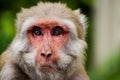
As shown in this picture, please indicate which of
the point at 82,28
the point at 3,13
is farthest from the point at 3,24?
the point at 82,28

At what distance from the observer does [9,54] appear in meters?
12.0

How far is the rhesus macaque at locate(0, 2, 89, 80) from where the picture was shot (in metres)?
11.6

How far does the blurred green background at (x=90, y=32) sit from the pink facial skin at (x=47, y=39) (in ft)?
4.38

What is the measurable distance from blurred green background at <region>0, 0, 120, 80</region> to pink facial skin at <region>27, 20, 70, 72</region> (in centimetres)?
133

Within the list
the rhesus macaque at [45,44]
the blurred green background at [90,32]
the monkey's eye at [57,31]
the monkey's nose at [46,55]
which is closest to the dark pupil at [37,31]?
the rhesus macaque at [45,44]

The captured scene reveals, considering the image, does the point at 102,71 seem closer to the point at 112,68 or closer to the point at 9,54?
the point at 112,68

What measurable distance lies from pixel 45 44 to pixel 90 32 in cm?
694

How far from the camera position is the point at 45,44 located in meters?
11.5

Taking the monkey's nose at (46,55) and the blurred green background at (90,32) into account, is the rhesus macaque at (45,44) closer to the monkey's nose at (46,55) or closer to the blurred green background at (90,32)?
the monkey's nose at (46,55)

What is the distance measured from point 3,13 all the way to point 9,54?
478 centimetres

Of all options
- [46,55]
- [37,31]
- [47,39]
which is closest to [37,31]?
[37,31]

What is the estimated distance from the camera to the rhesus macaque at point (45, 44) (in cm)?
1162

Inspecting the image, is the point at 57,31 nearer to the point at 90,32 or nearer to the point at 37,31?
the point at 37,31

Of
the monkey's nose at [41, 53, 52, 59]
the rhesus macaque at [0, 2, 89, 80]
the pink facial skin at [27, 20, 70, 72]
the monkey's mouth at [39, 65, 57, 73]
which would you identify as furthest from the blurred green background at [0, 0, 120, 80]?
the monkey's nose at [41, 53, 52, 59]
